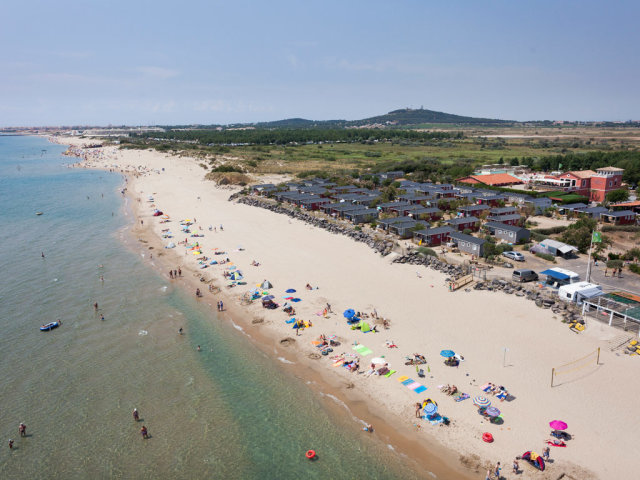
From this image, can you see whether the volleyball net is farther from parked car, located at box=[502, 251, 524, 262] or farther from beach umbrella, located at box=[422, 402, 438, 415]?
parked car, located at box=[502, 251, 524, 262]

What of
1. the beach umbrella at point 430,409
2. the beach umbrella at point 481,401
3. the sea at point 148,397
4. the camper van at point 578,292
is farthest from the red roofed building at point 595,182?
the sea at point 148,397

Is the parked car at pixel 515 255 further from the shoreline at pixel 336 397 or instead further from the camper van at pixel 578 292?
the shoreline at pixel 336 397

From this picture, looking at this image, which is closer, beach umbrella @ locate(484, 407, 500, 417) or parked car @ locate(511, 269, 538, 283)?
beach umbrella @ locate(484, 407, 500, 417)

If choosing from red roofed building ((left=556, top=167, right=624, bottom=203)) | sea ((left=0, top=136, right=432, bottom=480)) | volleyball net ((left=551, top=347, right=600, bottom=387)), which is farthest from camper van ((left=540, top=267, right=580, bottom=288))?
red roofed building ((left=556, top=167, right=624, bottom=203))

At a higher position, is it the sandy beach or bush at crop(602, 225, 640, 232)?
bush at crop(602, 225, 640, 232)

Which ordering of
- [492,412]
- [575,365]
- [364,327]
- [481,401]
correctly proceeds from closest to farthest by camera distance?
[492,412] < [481,401] < [575,365] < [364,327]

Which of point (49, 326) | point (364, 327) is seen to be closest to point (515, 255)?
point (364, 327)

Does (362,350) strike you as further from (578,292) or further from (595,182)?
(595,182)
